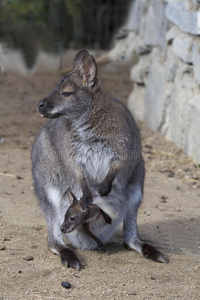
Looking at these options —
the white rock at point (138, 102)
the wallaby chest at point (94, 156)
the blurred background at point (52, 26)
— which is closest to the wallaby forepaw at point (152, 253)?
Answer: the wallaby chest at point (94, 156)

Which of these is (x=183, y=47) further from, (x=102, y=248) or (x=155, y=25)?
(x=102, y=248)

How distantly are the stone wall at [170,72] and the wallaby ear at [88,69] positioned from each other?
2.21 metres

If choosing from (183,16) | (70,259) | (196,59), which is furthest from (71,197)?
(183,16)

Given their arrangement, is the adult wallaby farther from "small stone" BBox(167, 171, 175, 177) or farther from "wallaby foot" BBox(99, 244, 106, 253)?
"small stone" BBox(167, 171, 175, 177)

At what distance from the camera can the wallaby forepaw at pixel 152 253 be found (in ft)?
11.8

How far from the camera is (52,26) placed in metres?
11.8

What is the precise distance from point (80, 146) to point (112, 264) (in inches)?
32.4

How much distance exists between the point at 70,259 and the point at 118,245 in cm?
61

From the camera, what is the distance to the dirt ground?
10.2 feet

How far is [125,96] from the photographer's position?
9133 millimetres

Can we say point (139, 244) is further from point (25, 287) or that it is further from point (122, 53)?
point (122, 53)

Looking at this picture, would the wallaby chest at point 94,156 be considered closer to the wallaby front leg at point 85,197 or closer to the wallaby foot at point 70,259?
the wallaby front leg at point 85,197

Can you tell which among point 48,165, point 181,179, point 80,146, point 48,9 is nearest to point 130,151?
point 80,146

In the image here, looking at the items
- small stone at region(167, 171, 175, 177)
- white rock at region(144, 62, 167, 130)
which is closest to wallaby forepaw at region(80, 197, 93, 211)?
small stone at region(167, 171, 175, 177)
